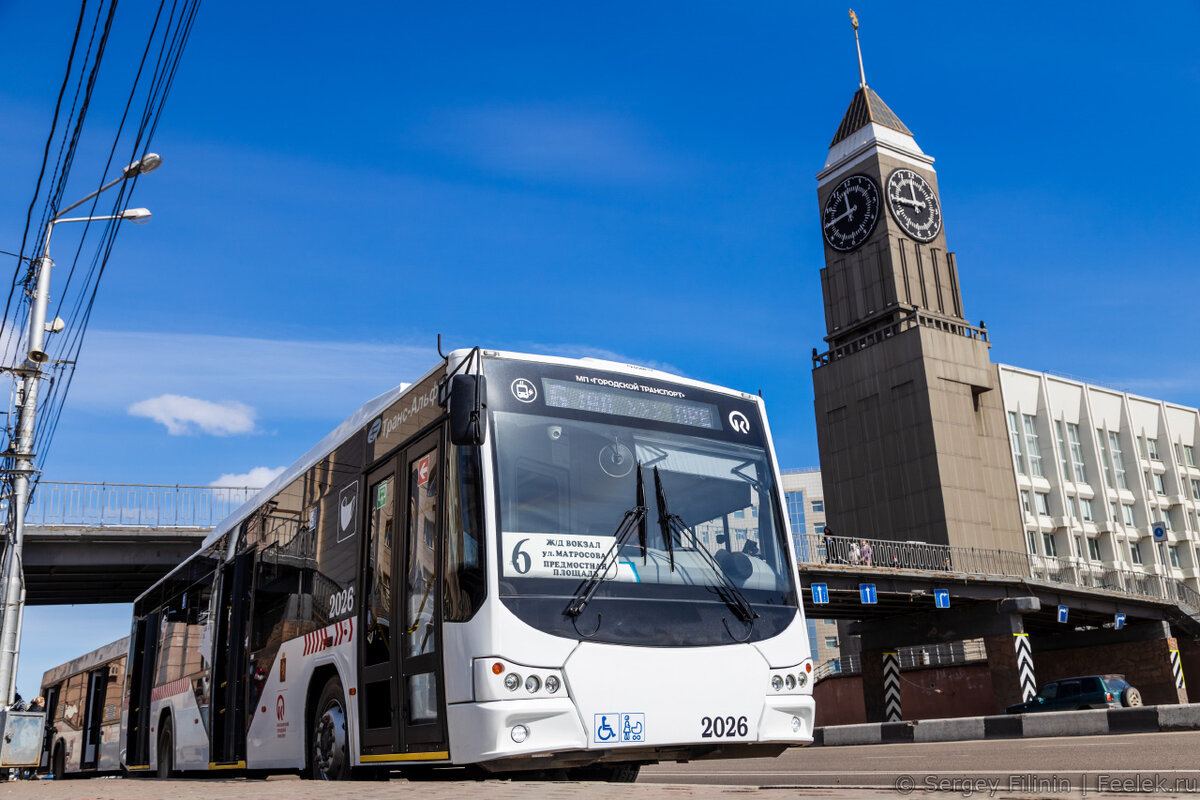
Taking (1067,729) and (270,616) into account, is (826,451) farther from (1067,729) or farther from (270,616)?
(270,616)

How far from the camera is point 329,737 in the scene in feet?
31.1

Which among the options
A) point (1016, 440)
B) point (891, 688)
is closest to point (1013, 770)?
point (891, 688)

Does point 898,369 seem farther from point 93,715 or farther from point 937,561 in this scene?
point 93,715

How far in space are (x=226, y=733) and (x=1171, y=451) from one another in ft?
A: 250

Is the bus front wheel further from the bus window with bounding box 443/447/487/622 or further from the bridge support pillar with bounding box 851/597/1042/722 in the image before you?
the bridge support pillar with bounding box 851/597/1042/722

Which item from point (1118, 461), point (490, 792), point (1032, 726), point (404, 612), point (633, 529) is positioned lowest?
point (1032, 726)

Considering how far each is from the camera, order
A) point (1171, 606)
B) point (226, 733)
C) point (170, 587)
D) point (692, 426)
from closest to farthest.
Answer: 1. point (692, 426)
2. point (226, 733)
3. point (170, 587)
4. point (1171, 606)

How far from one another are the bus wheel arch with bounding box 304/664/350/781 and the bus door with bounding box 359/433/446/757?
1.56ft

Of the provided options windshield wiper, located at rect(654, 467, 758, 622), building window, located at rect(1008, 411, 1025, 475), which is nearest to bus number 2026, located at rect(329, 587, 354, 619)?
windshield wiper, located at rect(654, 467, 758, 622)

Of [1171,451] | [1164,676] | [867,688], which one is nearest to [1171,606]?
[1164,676]

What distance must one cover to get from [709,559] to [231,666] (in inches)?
254

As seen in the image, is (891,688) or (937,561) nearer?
(937,561)

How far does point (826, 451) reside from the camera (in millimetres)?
66938

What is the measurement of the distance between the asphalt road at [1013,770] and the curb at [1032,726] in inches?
109
